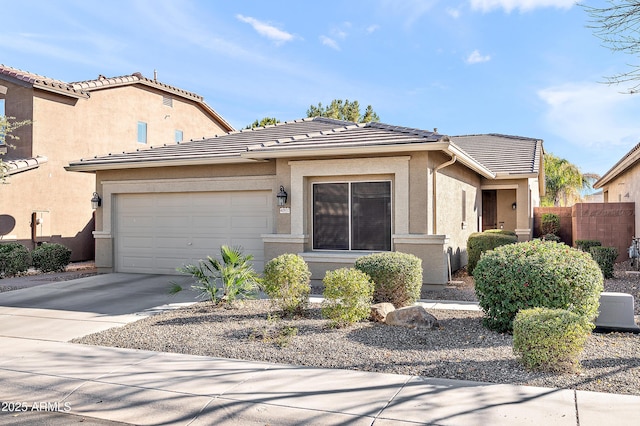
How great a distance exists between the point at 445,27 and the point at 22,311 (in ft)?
41.3

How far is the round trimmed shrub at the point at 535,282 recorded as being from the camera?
21.8ft

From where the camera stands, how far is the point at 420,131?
11586mm

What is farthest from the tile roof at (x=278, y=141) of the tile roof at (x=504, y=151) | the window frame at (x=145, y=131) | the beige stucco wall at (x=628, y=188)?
the beige stucco wall at (x=628, y=188)

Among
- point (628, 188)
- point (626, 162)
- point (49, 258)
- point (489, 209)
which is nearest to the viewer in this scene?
point (49, 258)

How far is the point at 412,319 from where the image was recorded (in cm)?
755

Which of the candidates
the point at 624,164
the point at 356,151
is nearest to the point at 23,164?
the point at 356,151

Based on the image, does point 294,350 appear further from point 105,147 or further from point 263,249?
point 105,147

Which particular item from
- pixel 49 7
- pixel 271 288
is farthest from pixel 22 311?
pixel 49 7

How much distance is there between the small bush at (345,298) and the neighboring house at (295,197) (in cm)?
346

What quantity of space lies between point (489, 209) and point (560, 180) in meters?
15.7

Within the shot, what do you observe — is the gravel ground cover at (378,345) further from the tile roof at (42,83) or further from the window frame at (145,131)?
the window frame at (145,131)

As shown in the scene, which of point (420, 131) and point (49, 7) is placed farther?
point (49, 7)

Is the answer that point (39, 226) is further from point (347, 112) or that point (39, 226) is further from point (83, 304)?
point (347, 112)

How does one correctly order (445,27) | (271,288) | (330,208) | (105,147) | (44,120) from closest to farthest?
(271,288), (330,208), (445,27), (44,120), (105,147)
